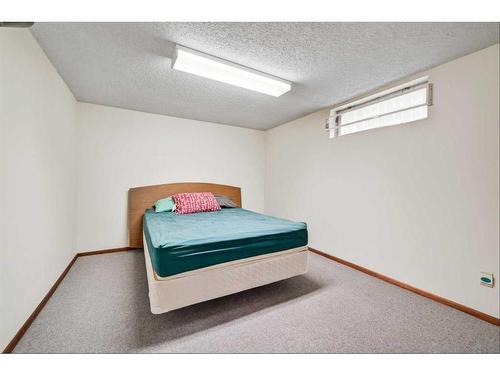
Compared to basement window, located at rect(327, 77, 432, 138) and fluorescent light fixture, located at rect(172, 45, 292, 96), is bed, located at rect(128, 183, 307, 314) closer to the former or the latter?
fluorescent light fixture, located at rect(172, 45, 292, 96)

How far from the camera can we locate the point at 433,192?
1891 mm

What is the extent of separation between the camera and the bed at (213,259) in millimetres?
1429

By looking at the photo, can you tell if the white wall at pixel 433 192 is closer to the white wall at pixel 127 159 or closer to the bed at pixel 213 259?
the bed at pixel 213 259

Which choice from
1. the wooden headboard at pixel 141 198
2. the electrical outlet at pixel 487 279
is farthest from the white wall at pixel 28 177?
the electrical outlet at pixel 487 279

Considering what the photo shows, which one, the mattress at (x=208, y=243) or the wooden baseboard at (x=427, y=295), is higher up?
the mattress at (x=208, y=243)

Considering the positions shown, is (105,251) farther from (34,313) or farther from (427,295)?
(427,295)

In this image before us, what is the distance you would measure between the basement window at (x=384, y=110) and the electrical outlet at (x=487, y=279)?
142 cm

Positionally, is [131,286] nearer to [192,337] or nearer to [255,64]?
[192,337]

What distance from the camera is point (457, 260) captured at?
1753mm

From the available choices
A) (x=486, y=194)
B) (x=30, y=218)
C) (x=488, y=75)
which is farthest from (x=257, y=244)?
(x=488, y=75)

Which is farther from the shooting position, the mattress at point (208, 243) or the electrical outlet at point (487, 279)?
the electrical outlet at point (487, 279)

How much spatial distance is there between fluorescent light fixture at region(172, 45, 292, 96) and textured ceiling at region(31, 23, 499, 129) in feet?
0.18

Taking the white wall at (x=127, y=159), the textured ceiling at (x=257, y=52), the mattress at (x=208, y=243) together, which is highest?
the textured ceiling at (x=257, y=52)
